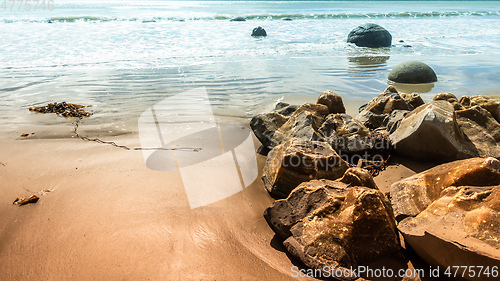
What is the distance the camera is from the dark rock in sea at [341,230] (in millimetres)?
2131

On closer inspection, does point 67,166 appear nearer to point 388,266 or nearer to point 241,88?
point 388,266

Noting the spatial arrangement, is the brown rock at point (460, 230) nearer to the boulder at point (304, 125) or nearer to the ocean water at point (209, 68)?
the boulder at point (304, 125)

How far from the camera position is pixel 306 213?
2.43m

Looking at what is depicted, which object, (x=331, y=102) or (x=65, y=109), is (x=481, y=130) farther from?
(x=65, y=109)

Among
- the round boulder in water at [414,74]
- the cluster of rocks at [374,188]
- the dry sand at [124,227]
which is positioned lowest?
the round boulder in water at [414,74]

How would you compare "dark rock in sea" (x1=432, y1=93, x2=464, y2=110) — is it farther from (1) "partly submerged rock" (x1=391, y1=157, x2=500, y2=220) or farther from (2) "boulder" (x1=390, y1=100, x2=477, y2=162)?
(1) "partly submerged rock" (x1=391, y1=157, x2=500, y2=220)

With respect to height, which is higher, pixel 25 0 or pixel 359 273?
pixel 25 0

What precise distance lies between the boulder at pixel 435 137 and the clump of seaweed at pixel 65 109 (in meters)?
4.75

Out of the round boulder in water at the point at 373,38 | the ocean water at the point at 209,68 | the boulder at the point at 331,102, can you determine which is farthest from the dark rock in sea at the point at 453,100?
the round boulder in water at the point at 373,38

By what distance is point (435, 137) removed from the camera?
129 inches

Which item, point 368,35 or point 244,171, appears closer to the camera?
point 244,171

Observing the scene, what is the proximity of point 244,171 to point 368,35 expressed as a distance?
440 inches

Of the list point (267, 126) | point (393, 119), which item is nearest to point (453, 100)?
point (393, 119)

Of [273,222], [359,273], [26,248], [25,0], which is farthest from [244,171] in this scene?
[25,0]
